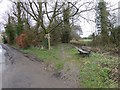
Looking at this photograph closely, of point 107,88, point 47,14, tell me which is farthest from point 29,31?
point 107,88

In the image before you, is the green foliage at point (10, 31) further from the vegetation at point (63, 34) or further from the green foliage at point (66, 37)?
the green foliage at point (66, 37)

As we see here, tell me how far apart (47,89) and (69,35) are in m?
24.7

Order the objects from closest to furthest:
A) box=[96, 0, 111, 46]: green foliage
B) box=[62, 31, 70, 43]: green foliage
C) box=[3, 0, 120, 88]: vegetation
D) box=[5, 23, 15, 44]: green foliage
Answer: box=[3, 0, 120, 88]: vegetation < box=[96, 0, 111, 46]: green foliage < box=[62, 31, 70, 43]: green foliage < box=[5, 23, 15, 44]: green foliage

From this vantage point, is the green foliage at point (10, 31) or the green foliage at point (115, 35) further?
the green foliage at point (10, 31)

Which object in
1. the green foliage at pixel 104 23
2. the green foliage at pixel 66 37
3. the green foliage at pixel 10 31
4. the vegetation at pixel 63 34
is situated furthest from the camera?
the green foliage at pixel 10 31

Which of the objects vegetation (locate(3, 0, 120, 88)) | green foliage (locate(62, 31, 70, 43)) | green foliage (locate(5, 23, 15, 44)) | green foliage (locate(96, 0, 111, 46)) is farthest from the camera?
green foliage (locate(5, 23, 15, 44))

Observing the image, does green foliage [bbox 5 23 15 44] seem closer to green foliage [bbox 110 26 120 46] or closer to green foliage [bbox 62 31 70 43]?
green foliage [bbox 62 31 70 43]

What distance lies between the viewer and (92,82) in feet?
28.3

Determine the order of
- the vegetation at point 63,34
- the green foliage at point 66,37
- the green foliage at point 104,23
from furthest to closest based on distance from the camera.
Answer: the green foliage at point 66,37 → the green foliage at point 104,23 → the vegetation at point 63,34

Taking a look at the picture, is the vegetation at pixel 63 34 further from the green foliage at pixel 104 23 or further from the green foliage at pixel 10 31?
the green foliage at pixel 10 31

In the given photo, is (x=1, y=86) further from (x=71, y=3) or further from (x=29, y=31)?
(x=29, y=31)

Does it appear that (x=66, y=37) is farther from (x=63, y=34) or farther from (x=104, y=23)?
(x=104, y=23)

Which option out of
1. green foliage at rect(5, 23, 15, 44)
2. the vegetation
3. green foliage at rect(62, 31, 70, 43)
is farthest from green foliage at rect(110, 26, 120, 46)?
green foliage at rect(5, 23, 15, 44)

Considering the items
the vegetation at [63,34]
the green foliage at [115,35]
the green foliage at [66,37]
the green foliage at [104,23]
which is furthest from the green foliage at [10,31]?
the green foliage at [115,35]
